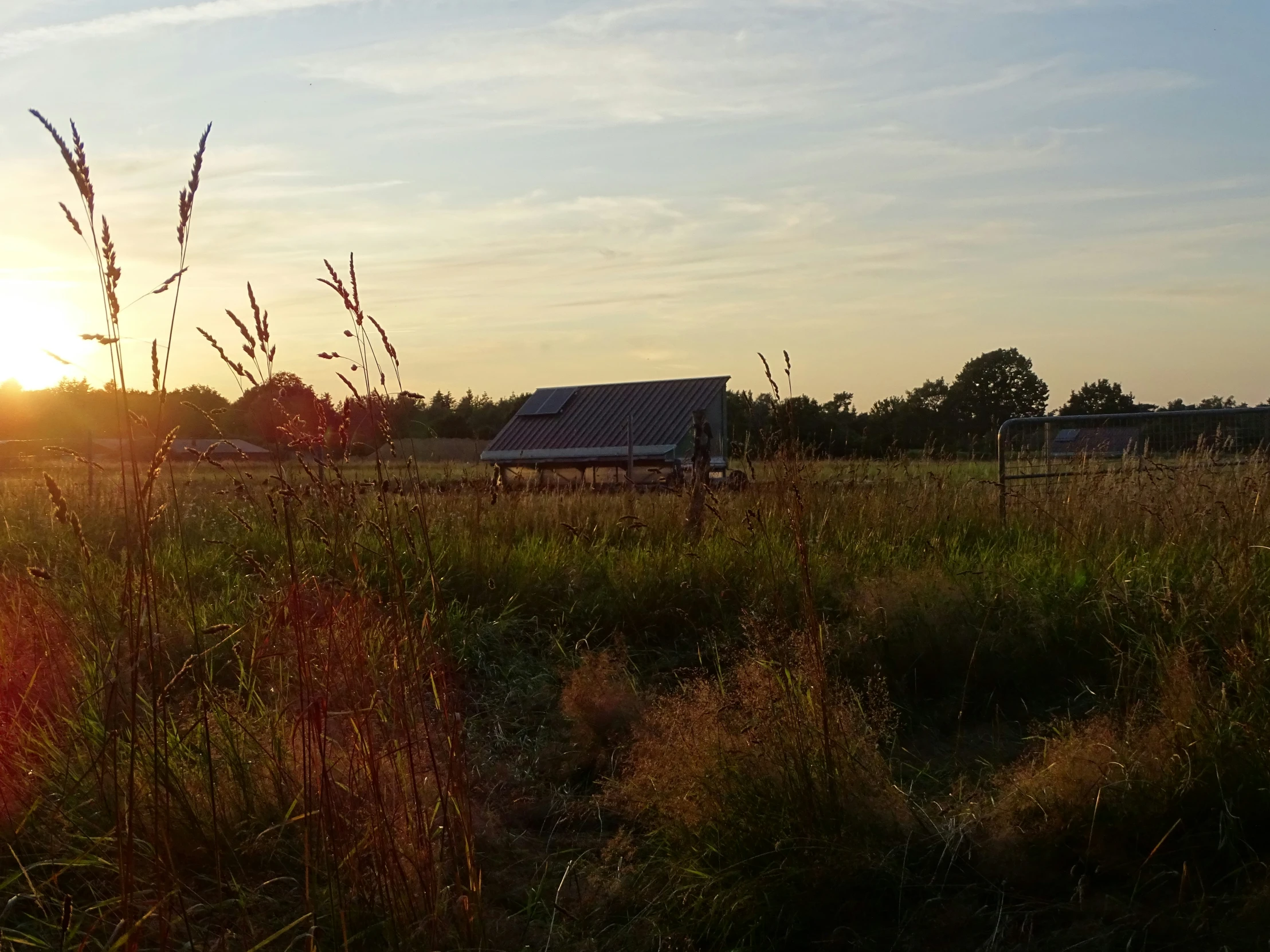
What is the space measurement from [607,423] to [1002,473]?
18.4 metres

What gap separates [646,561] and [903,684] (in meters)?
1.85

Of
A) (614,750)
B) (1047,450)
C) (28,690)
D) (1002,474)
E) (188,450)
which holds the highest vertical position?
(188,450)

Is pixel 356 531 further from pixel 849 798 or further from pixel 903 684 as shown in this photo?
pixel 849 798

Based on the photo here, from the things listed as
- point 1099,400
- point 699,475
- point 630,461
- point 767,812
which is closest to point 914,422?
point 1099,400

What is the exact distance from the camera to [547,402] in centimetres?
2786

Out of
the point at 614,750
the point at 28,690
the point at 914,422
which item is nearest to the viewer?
the point at 28,690

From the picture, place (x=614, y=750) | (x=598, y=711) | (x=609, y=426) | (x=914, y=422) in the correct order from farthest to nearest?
1. (x=914, y=422)
2. (x=609, y=426)
3. (x=598, y=711)
4. (x=614, y=750)

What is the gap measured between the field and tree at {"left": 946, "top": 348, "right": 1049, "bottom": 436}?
49.0 m

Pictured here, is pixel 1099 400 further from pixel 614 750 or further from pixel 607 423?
pixel 614 750

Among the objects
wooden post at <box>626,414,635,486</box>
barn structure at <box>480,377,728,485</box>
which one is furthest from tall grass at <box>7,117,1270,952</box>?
barn structure at <box>480,377,728,485</box>

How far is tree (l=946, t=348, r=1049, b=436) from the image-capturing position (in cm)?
5303

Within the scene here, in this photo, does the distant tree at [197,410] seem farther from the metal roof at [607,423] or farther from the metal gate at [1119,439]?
the metal roof at [607,423]

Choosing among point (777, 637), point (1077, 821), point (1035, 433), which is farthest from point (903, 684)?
point (1035, 433)

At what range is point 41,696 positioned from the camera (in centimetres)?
402
